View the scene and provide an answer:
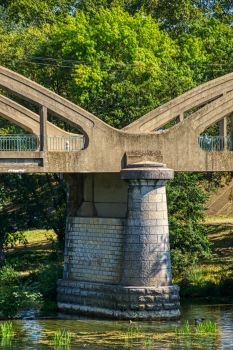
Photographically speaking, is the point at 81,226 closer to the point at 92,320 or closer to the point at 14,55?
the point at 92,320

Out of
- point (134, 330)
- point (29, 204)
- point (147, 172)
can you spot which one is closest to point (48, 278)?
point (134, 330)

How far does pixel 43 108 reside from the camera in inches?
734

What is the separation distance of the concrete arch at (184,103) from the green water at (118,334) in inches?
294

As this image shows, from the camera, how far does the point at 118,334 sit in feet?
56.7

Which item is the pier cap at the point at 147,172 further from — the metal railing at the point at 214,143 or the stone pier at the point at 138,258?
the metal railing at the point at 214,143

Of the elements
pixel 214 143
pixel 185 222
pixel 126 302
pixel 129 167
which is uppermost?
pixel 214 143

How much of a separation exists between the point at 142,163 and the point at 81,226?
4654mm

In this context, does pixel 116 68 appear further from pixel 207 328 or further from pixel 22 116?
pixel 207 328

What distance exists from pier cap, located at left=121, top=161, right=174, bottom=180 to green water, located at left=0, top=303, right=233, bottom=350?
505 centimetres

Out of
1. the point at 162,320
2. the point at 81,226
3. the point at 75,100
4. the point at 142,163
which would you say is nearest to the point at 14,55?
the point at 75,100

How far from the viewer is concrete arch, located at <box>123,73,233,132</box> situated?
827 inches

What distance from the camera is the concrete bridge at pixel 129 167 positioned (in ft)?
61.1

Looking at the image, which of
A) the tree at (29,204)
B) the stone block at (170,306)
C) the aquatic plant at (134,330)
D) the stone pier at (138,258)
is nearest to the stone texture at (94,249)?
the stone pier at (138,258)

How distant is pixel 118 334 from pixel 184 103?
9205 millimetres
